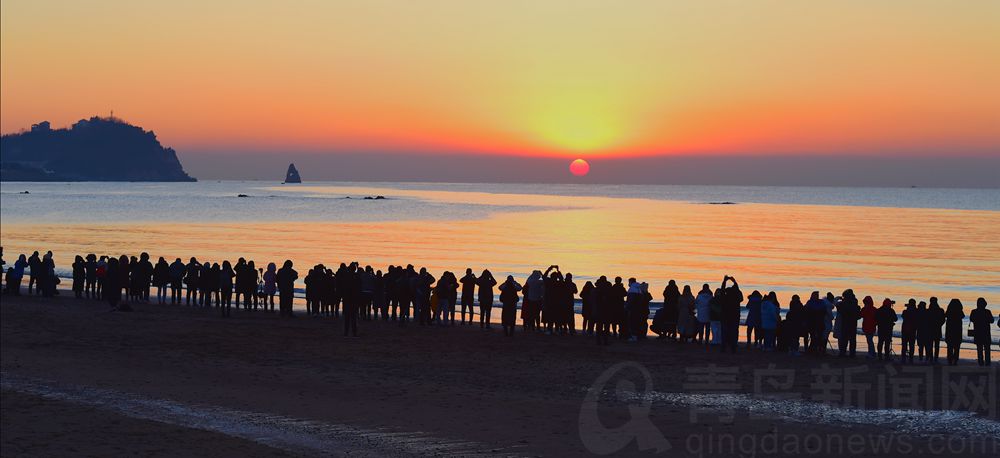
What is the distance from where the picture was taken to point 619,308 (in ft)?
76.7

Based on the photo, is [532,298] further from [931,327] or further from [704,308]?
[931,327]

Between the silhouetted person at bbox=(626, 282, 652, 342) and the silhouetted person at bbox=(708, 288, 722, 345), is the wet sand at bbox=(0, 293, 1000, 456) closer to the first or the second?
the silhouetted person at bbox=(626, 282, 652, 342)

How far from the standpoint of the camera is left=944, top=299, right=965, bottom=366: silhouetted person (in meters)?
20.0

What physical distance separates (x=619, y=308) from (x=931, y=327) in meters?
6.91

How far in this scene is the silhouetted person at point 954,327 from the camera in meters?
20.0

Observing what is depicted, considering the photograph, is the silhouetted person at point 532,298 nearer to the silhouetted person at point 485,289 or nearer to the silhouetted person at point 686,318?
the silhouetted person at point 485,289

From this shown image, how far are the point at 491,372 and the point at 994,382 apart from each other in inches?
378

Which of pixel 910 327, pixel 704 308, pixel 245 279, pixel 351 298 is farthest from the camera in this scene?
pixel 245 279

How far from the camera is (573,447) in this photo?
43.9 ft

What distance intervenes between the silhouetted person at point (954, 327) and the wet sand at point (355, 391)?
1635 mm

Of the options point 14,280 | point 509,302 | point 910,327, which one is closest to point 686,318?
point 509,302

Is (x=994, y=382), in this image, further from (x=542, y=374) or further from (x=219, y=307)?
(x=219, y=307)

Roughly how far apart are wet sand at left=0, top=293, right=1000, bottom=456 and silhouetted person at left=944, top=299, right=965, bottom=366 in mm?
1635

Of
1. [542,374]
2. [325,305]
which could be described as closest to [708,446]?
[542,374]
